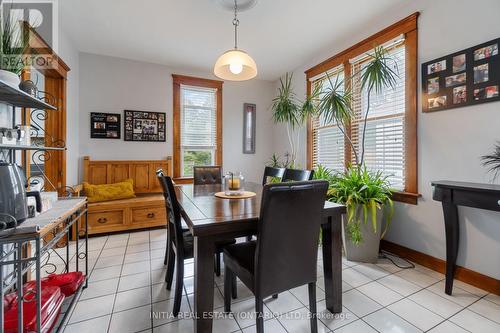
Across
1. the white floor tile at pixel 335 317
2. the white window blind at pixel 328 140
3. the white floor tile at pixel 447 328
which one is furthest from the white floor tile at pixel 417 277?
the white window blind at pixel 328 140

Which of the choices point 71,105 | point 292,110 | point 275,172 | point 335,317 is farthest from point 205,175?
point 335,317

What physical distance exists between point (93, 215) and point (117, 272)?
1295 millimetres

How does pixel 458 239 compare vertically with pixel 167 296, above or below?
above

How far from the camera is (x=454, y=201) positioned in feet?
5.89

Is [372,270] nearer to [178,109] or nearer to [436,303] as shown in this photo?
[436,303]

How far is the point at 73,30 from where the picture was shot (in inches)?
117

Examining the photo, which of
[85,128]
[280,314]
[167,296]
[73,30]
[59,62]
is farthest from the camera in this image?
[85,128]

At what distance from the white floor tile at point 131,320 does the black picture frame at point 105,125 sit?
2.92 metres

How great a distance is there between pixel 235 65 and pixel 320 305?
2.19 m

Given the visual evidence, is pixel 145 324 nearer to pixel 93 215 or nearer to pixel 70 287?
pixel 70 287

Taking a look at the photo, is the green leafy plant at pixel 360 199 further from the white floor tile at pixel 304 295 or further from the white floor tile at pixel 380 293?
the white floor tile at pixel 304 295

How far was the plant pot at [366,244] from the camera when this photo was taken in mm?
2395

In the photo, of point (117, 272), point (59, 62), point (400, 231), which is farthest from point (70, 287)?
point (400, 231)

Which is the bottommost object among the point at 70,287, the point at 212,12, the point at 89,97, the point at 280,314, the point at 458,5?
the point at 280,314
